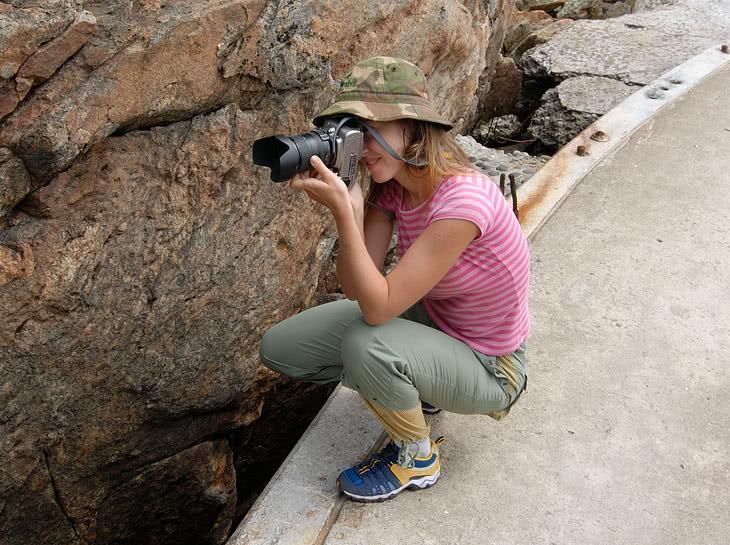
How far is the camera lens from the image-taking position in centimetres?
166

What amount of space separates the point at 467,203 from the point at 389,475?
2.18 ft

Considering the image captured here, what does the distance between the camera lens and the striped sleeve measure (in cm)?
26

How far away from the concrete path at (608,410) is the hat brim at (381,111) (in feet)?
2.80

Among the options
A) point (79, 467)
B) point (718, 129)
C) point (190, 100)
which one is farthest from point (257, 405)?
point (718, 129)

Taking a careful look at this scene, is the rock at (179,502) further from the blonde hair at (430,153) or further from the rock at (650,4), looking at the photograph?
the rock at (650,4)

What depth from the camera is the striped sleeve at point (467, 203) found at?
181 centimetres

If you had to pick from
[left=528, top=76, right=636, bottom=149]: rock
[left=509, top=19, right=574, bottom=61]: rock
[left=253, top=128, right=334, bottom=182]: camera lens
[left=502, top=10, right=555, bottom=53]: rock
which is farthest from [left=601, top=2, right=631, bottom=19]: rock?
[left=253, top=128, right=334, bottom=182]: camera lens

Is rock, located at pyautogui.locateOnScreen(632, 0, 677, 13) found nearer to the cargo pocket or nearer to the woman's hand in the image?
the cargo pocket

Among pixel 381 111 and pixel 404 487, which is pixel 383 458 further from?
pixel 381 111

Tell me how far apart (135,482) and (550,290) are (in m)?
1.41

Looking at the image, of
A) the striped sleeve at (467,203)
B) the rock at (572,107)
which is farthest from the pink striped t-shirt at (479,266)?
the rock at (572,107)

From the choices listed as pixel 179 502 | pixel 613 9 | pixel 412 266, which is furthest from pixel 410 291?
pixel 613 9

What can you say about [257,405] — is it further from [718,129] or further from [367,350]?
[718,129]

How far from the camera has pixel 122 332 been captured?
2.15 m
